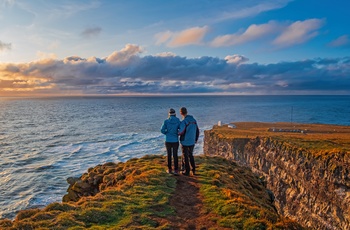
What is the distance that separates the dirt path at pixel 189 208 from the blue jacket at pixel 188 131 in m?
2.20

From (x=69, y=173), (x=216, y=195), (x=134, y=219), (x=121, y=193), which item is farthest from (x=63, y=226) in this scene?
(x=69, y=173)

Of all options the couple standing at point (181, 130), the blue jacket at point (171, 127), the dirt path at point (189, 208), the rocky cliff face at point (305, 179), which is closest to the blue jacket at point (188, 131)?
the couple standing at point (181, 130)

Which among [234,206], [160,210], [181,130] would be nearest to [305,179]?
[181,130]

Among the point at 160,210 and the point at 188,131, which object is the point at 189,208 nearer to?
the point at 160,210

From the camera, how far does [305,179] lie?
103ft

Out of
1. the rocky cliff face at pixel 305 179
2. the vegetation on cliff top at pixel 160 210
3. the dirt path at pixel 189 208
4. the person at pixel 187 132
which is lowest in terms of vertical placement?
the rocky cliff face at pixel 305 179

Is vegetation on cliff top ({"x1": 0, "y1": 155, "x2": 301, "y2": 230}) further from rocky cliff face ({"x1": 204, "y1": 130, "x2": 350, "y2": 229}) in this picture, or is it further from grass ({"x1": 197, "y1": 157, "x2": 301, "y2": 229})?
rocky cliff face ({"x1": 204, "y1": 130, "x2": 350, "y2": 229})

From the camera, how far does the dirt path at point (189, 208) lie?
10.3 m

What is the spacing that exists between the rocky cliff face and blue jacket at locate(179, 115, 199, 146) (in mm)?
18866

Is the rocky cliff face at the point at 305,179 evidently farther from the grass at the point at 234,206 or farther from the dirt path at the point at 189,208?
the dirt path at the point at 189,208

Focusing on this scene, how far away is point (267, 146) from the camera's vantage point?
39000mm

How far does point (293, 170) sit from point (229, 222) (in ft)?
85.7

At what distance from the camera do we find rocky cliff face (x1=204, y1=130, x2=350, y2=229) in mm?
26719

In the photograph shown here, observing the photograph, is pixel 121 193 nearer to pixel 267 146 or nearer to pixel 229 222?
pixel 229 222
